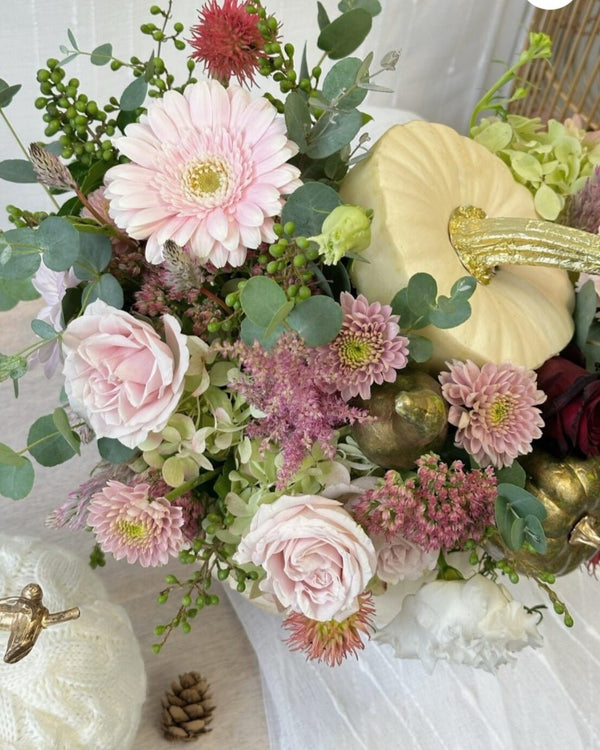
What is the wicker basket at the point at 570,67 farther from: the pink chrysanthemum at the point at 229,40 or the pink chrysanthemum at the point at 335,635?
the pink chrysanthemum at the point at 335,635

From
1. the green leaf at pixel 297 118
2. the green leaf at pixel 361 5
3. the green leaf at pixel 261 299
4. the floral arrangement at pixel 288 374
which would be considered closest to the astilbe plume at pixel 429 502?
the floral arrangement at pixel 288 374

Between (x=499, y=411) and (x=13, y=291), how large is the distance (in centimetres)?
33

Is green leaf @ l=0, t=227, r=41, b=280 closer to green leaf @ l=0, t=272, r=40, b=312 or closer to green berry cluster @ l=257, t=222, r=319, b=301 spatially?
green leaf @ l=0, t=272, r=40, b=312

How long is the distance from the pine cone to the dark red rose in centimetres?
40

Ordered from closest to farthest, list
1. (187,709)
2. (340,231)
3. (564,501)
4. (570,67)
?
(340,231) → (564,501) → (187,709) → (570,67)

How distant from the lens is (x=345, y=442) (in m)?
0.56

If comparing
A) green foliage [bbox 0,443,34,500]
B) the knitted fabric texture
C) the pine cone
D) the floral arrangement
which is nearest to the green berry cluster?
the floral arrangement

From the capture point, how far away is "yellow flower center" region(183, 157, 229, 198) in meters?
0.47

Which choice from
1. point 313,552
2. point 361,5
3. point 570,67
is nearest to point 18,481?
point 313,552

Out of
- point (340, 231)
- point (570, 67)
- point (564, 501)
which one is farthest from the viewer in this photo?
point (570, 67)

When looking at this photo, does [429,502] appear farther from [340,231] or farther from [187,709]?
[187,709]

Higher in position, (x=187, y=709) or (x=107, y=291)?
(x=107, y=291)

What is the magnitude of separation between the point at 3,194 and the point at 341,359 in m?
0.75

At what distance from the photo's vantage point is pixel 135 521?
0.50m
